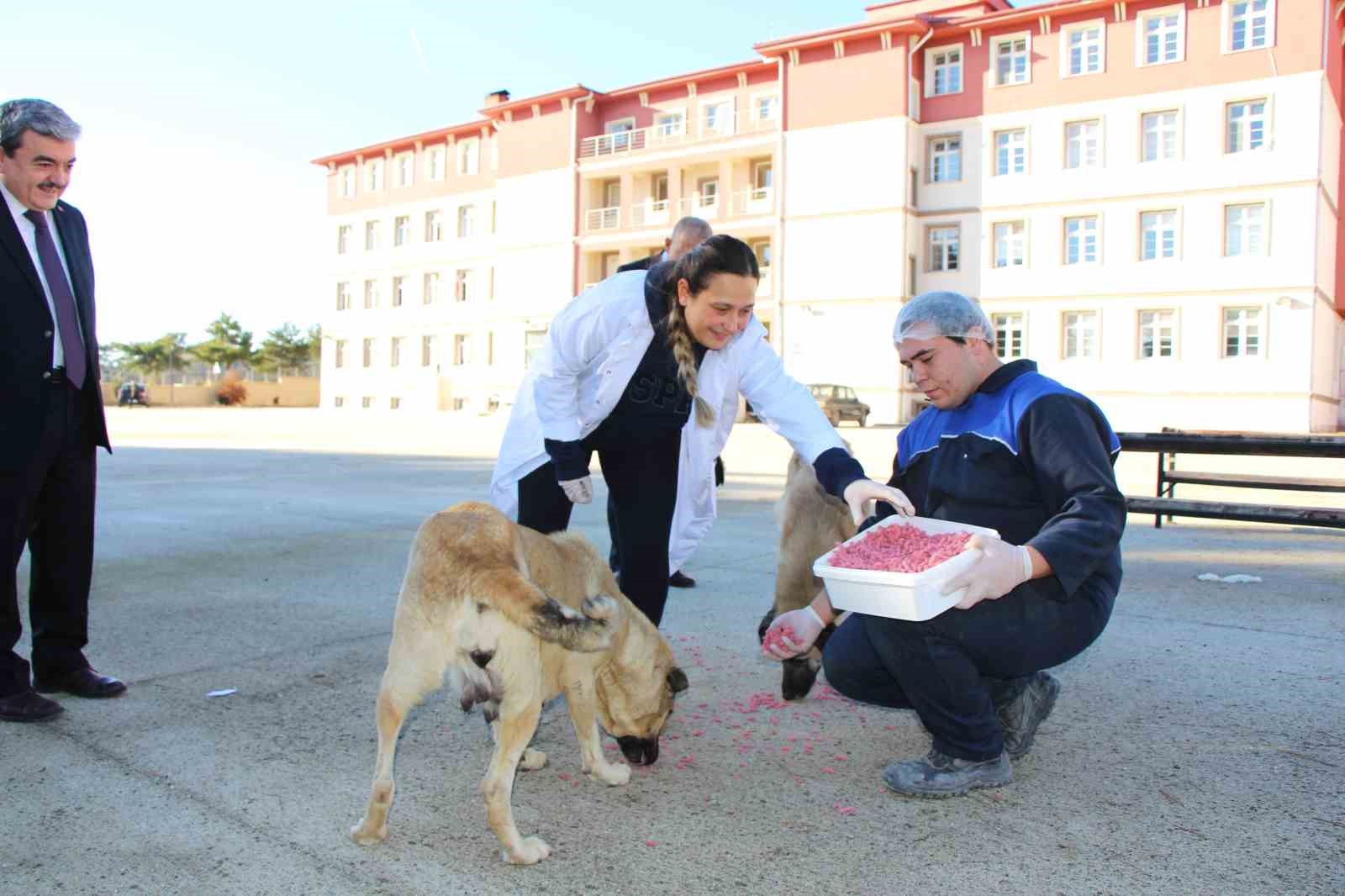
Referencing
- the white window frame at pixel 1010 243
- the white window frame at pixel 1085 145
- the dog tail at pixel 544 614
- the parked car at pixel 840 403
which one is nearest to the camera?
the dog tail at pixel 544 614

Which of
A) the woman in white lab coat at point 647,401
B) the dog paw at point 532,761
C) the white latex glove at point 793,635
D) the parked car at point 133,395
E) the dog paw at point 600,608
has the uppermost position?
the parked car at point 133,395

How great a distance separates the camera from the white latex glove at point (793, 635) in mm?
3529

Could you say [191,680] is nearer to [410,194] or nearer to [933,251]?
[933,251]

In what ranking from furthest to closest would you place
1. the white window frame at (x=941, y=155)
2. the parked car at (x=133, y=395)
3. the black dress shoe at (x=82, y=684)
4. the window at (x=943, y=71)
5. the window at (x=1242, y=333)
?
the parked car at (x=133, y=395) → the white window frame at (x=941, y=155) → the window at (x=943, y=71) → the window at (x=1242, y=333) → the black dress shoe at (x=82, y=684)

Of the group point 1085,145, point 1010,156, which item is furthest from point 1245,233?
point 1010,156

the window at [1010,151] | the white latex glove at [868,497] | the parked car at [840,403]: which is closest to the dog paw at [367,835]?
the white latex glove at [868,497]

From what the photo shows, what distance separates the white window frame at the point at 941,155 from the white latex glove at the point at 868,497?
1512 inches

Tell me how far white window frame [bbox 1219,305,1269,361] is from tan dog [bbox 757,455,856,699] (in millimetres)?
34593

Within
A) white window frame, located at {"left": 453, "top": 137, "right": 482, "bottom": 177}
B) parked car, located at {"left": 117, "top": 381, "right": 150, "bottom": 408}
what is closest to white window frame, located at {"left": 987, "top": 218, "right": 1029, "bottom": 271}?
white window frame, located at {"left": 453, "top": 137, "right": 482, "bottom": 177}

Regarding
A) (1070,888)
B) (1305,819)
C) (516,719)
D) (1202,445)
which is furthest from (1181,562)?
(516,719)

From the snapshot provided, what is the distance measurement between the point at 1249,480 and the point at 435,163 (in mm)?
51786

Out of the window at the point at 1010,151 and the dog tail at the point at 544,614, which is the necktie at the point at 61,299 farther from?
the window at the point at 1010,151

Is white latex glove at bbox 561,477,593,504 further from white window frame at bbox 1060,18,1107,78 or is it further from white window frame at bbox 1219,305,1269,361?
white window frame at bbox 1060,18,1107,78

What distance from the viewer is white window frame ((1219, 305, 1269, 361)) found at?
1330 inches
